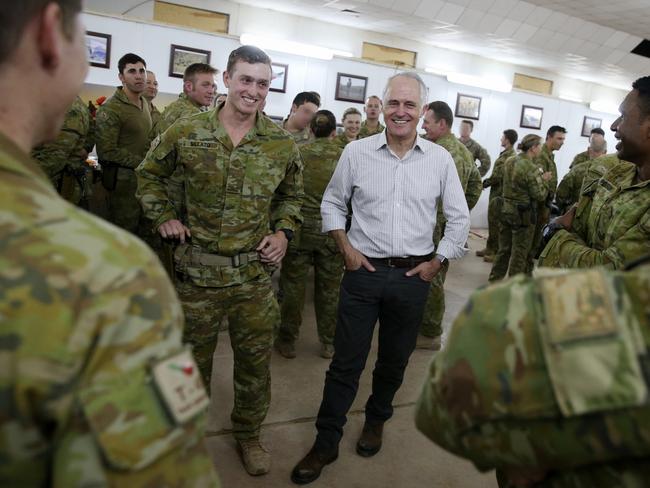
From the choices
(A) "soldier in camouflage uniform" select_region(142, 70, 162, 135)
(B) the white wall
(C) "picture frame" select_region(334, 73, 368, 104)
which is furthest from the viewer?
(C) "picture frame" select_region(334, 73, 368, 104)

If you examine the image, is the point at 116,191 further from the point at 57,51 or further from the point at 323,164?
the point at 57,51

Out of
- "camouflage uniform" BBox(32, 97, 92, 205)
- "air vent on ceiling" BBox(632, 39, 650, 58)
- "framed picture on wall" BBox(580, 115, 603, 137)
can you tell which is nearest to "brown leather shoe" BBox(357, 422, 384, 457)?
"camouflage uniform" BBox(32, 97, 92, 205)

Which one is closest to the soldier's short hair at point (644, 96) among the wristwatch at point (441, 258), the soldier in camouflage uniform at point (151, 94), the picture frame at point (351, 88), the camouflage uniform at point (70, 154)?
the wristwatch at point (441, 258)

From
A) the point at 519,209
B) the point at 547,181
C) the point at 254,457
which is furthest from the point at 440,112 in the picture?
the point at 547,181

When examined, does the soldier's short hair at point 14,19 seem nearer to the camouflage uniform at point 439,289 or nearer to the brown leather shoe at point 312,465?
the brown leather shoe at point 312,465

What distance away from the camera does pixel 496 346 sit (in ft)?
2.39

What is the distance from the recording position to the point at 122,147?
4379 millimetres

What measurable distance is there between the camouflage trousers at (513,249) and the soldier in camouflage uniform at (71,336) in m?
5.38

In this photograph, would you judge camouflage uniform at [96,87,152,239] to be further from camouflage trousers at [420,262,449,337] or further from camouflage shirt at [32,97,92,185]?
camouflage trousers at [420,262,449,337]

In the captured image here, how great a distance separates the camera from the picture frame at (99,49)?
617 centimetres

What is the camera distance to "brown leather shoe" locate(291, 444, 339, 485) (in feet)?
7.41

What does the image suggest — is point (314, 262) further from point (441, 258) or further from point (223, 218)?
point (223, 218)

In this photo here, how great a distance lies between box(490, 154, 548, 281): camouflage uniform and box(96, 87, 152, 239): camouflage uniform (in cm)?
381

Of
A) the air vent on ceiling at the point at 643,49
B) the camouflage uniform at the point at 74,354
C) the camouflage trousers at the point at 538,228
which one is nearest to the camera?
the camouflage uniform at the point at 74,354
